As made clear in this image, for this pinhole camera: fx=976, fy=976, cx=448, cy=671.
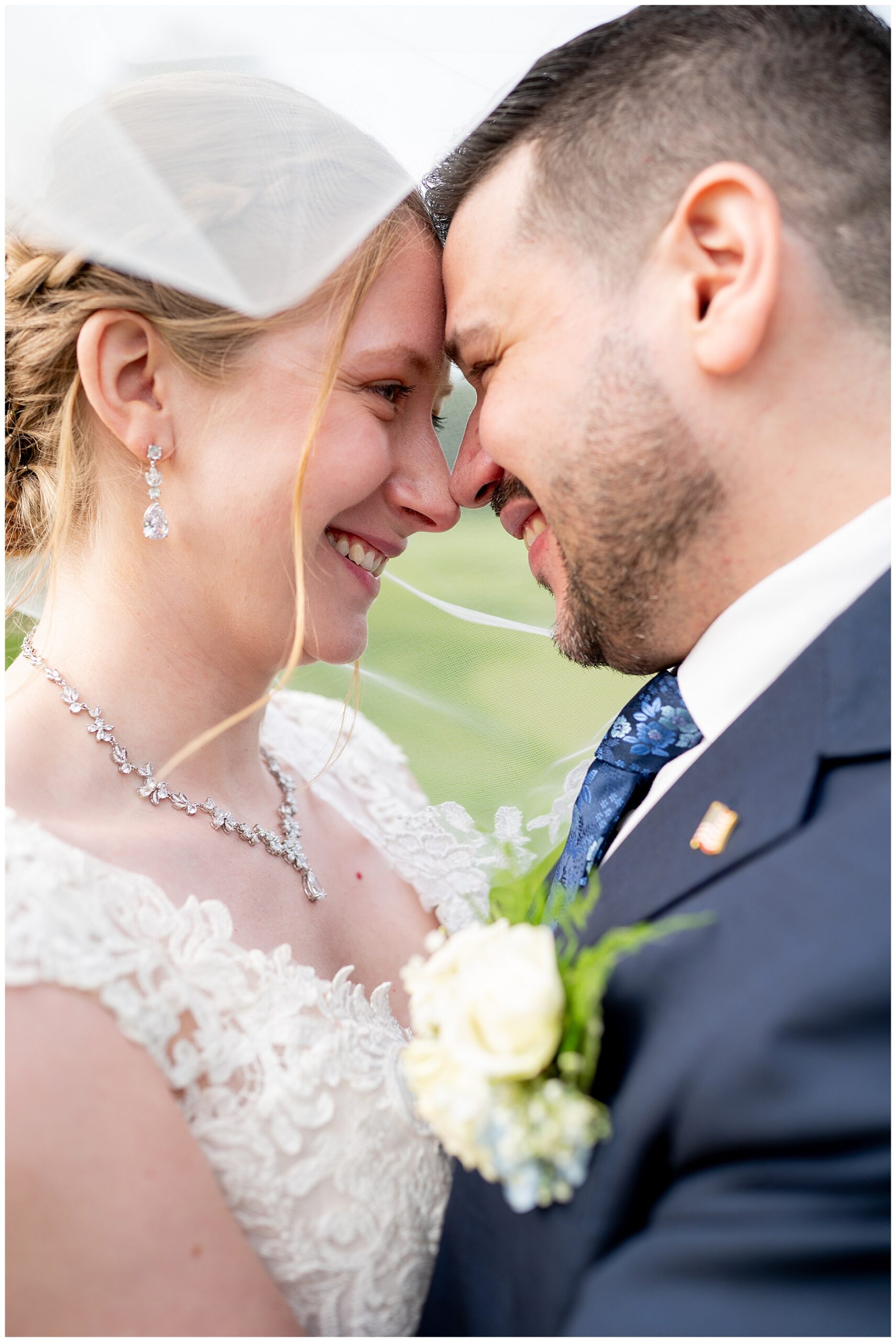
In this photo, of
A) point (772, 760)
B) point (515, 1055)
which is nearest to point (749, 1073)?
point (515, 1055)

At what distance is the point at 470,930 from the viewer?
158cm

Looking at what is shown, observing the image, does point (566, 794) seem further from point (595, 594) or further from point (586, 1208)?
point (586, 1208)

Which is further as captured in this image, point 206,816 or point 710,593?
point 206,816

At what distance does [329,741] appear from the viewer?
11.1ft

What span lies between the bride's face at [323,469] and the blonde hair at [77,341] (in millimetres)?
40

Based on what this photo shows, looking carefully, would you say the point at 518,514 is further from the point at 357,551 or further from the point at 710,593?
the point at 710,593

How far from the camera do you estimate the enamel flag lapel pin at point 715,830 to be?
1681mm

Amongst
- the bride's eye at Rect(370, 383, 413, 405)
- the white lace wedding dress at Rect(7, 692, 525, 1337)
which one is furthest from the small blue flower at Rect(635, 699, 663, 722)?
the bride's eye at Rect(370, 383, 413, 405)

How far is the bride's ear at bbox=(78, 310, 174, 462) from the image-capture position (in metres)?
2.17

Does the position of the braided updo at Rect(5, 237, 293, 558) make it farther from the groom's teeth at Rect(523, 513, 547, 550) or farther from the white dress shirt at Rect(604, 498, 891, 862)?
→ the white dress shirt at Rect(604, 498, 891, 862)

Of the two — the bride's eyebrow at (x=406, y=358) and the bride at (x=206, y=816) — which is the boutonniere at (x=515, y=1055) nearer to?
the bride at (x=206, y=816)

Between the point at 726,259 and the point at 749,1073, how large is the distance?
1.54 meters

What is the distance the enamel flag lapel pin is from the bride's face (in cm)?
117

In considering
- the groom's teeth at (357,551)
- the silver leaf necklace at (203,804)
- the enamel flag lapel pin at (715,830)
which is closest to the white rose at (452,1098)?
the enamel flag lapel pin at (715,830)
